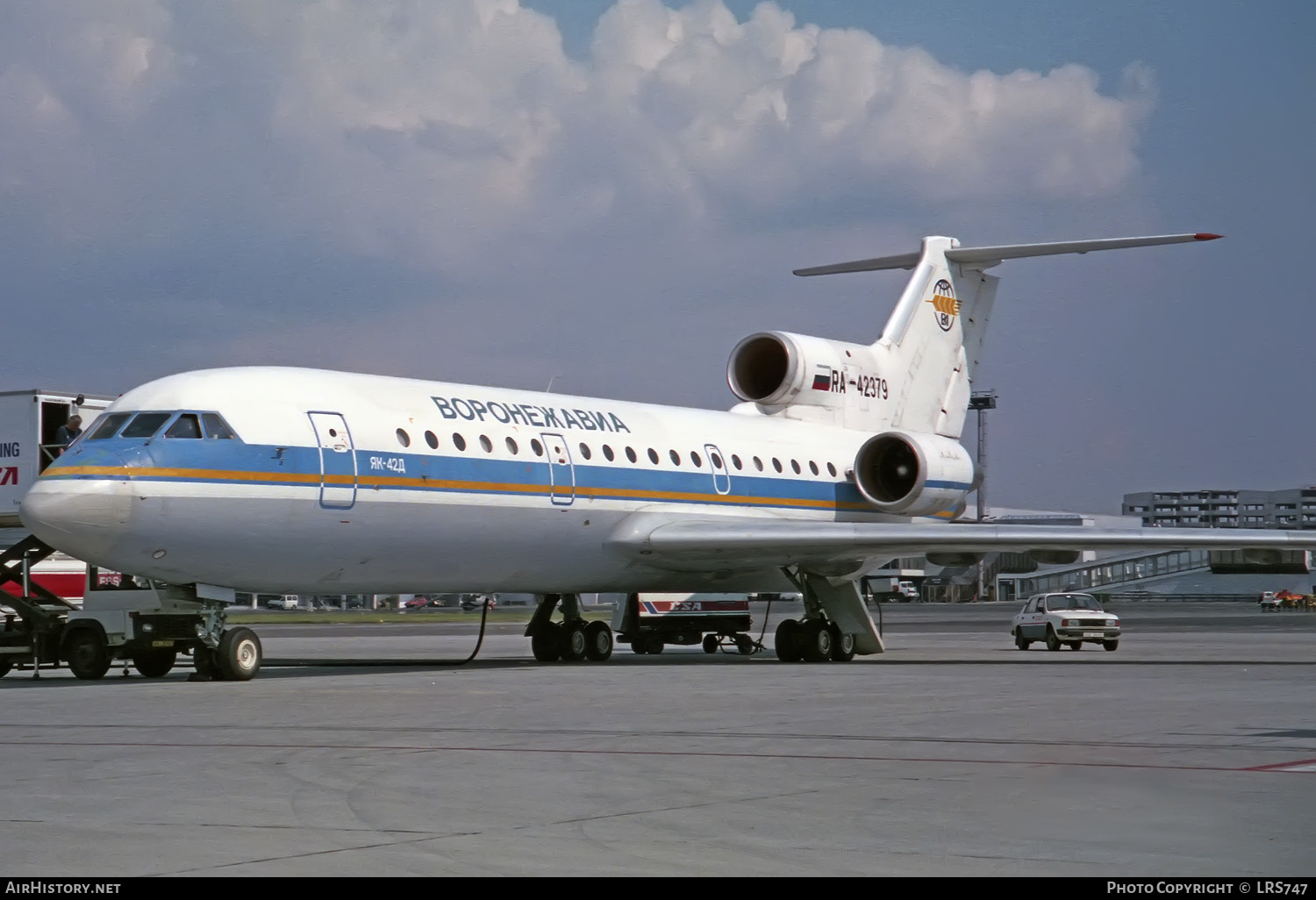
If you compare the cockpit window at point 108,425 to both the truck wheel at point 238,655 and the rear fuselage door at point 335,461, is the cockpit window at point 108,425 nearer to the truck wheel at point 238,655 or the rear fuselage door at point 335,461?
the rear fuselage door at point 335,461

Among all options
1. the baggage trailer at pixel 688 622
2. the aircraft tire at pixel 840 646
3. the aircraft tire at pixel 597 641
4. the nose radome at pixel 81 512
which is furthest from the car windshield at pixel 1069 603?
the nose radome at pixel 81 512

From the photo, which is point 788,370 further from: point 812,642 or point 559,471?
point 559,471

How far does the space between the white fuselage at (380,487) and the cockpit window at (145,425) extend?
0.29 feet

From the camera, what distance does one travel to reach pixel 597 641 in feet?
92.1

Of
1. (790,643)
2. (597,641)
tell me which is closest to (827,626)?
(790,643)

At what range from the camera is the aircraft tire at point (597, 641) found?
27953mm

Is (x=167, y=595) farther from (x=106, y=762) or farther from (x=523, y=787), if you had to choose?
(x=523, y=787)

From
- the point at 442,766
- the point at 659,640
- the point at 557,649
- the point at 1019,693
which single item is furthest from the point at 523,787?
the point at 659,640

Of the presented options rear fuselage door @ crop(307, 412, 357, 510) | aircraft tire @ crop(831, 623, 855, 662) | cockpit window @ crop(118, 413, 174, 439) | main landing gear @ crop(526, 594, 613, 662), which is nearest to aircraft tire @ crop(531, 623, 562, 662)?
main landing gear @ crop(526, 594, 613, 662)

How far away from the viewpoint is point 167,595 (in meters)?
20.5

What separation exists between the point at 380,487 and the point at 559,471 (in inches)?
144

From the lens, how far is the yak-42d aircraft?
19703mm
